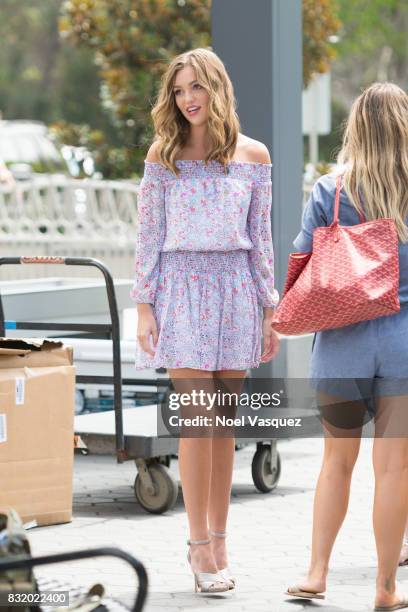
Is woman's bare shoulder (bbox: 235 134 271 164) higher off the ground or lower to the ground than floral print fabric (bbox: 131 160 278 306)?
higher

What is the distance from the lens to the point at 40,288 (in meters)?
9.08

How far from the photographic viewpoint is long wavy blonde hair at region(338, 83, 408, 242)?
16.2 ft

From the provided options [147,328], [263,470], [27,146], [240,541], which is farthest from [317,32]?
[27,146]

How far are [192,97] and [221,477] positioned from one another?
4.64ft

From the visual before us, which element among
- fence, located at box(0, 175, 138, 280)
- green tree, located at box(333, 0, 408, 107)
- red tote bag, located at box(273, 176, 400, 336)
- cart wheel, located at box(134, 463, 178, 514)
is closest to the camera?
red tote bag, located at box(273, 176, 400, 336)

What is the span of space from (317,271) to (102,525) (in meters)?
2.39

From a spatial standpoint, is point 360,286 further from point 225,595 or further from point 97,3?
point 97,3

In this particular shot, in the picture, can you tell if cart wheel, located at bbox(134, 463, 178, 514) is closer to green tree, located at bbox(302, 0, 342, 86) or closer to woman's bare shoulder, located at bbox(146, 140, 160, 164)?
woman's bare shoulder, located at bbox(146, 140, 160, 164)

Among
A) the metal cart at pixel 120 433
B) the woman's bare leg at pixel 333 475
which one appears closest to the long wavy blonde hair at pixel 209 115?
the woman's bare leg at pixel 333 475

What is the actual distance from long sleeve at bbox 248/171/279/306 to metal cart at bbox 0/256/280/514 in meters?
1.47

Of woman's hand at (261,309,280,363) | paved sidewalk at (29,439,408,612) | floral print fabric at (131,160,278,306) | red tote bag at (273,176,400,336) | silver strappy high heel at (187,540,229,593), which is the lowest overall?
paved sidewalk at (29,439,408,612)

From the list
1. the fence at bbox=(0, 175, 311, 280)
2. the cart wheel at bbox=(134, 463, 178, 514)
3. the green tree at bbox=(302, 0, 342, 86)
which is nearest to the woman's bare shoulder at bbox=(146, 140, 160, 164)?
the cart wheel at bbox=(134, 463, 178, 514)

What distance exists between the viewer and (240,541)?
21.4 ft

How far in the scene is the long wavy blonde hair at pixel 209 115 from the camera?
538cm
